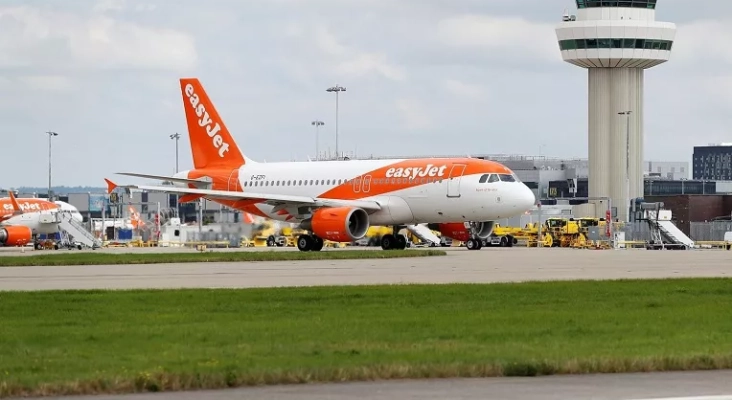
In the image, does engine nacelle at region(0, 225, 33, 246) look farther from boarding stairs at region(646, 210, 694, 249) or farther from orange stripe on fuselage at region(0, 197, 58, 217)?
boarding stairs at region(646, 210, 694, 249)

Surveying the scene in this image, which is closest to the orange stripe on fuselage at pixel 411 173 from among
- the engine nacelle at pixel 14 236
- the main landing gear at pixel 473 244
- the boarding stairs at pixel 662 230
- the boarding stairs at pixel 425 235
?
the main landing gear at pixel 473 244

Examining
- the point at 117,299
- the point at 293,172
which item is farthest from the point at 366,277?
the point at 293,172

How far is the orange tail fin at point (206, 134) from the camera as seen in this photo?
239ft

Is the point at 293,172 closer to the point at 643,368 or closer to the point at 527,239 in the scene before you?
the point at 527,239

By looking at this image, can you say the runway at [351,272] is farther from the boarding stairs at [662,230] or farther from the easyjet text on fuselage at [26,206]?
the easyjet text on fuselage at [26,206]

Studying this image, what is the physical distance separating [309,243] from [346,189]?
10.3ft

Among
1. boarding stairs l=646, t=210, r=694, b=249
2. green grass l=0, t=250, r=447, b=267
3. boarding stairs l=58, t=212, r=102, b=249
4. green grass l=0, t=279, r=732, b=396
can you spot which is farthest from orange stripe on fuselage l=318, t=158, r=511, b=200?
green grass l=0, t=279, r=732, b=396

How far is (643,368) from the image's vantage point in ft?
59.7

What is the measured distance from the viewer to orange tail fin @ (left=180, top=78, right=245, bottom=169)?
239 feet

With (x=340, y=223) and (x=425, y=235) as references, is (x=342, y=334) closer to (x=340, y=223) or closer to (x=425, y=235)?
(x=340, y=223)

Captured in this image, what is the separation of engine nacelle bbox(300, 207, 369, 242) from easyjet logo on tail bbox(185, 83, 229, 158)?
34.3 feet

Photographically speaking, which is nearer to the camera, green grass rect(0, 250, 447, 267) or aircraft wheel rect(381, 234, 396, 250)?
green grass rect(0, 250, 447, 267)

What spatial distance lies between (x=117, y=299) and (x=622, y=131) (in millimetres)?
110289

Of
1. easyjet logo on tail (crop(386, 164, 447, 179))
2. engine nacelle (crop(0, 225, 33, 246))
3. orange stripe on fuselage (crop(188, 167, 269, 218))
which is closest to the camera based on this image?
easyjet logo on tail (crop(386, 164, 447, 179))
